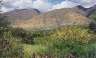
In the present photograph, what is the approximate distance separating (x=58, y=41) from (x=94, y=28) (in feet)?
4.18

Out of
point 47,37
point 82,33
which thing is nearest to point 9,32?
point 47,37

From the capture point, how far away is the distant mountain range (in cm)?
1212

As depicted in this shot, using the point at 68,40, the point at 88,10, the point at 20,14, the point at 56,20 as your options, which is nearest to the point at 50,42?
the point at 68,40

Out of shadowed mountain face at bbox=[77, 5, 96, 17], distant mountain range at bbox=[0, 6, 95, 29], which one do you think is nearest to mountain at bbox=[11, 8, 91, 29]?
distant mountain range at bbox=[0, 6, 95, 29]

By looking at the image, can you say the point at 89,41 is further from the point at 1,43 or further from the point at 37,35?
the point at 1,43

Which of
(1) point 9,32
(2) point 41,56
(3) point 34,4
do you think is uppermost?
(3) point 34,4

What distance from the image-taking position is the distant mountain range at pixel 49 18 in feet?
39.8

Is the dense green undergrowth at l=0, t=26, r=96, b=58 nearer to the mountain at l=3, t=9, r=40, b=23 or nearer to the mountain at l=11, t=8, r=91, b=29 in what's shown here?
the mountain at l=11, t=8, r=91, b=29

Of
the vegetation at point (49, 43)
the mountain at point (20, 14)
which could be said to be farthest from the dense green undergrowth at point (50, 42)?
the mountain at point (20, 14)

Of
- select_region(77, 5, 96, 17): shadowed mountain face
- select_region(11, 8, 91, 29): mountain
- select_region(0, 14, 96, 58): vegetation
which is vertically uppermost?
select_region(77, 5, 96, 17): shadowed mountain face

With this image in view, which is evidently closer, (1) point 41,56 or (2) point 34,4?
(1) point 41,56

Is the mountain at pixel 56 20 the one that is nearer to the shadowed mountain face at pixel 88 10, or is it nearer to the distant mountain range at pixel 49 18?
the distant mountain range at pixel 49 18

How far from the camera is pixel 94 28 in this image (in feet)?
39.4

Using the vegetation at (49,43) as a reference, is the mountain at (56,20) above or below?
above
